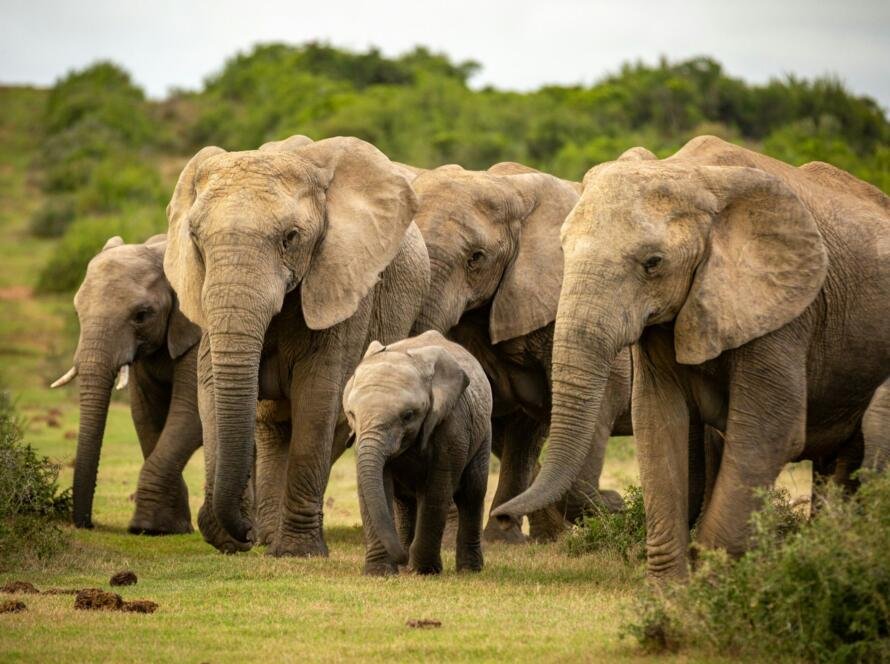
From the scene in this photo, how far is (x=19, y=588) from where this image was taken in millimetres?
9242

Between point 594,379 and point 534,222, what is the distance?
4.97 metres

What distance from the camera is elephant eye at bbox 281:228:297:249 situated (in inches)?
404

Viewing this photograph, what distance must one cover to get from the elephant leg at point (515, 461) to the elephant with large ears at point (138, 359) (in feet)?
7.84

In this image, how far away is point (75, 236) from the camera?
39.2m

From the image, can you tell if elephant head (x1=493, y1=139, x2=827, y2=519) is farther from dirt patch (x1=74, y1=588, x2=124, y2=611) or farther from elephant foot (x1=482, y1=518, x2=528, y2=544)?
elephant foot (x1=482, y1=518, x2=528, y2=544)

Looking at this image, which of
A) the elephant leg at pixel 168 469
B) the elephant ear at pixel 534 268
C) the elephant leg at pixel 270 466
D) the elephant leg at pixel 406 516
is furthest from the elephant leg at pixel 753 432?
the elephant leg at pixel 168 469

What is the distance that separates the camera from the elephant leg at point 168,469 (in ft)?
43.4

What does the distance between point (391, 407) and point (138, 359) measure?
4740mm

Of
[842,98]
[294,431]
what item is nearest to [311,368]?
[294,431]

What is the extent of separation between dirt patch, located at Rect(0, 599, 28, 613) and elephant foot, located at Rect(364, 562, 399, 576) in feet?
7.32

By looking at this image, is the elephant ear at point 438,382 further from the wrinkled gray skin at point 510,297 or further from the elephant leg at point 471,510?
the wrinkled gray skin at point 510,297

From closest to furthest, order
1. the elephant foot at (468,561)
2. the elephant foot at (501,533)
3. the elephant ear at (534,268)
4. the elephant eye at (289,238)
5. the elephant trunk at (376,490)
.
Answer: the elephant trunk at (376,490) < the elephant eye at (289,238) < the elephant foot at (468,561) < the elephant ear at (534,268) < the elephant foot at (501,533)

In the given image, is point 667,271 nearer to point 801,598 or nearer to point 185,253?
point 801,598

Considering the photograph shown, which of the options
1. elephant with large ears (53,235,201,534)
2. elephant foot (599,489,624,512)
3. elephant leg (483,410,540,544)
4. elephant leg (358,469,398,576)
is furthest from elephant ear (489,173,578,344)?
elephant leg (358,469,398,576)
